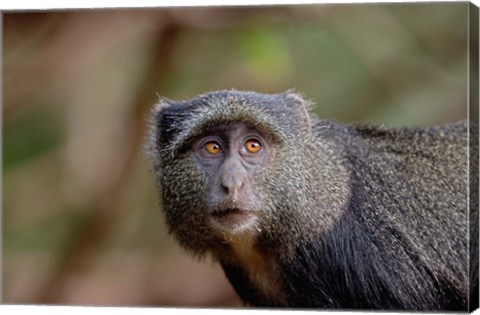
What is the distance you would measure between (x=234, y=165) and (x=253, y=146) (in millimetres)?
198

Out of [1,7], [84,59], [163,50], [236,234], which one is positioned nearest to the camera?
[236,234]

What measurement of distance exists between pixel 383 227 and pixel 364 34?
73.3 inches

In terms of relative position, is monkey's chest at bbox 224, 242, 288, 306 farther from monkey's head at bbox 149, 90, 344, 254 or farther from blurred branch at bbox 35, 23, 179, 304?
blurred branch at bbox 35, 23, 179, 304

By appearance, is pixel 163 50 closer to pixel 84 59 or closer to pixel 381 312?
pixel 84 59

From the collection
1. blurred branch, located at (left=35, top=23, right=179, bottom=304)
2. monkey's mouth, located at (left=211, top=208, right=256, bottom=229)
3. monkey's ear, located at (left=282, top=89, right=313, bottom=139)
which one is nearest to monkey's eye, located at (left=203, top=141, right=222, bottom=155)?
monkey's mouth, located at (left=211, top=208, right=256, bottom=229)

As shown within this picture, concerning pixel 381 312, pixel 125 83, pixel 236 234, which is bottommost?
pixel 381 312

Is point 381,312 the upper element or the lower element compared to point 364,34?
lower

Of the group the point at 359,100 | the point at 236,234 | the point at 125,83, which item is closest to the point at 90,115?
the point at 125,83

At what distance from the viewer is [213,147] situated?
5.78 metres

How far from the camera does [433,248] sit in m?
6.04

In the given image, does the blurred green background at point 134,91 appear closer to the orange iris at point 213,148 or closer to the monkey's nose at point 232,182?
the orange iris at point 213,148

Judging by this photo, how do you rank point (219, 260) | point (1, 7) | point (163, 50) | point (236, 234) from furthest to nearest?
point (163, 50) < point (1, 7) < point (219, 260) < point (236, 234)

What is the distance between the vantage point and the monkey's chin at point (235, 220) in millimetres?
5633

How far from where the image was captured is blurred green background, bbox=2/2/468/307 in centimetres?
701
